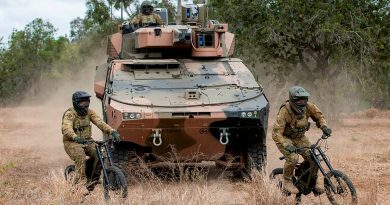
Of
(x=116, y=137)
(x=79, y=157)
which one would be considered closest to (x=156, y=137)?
(x=79, y=157)

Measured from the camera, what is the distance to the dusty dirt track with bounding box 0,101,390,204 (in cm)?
809

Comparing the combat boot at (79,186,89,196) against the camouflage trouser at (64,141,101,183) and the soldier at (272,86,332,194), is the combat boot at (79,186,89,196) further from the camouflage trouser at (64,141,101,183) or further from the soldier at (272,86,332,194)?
the soldier at (272,86,332,194)

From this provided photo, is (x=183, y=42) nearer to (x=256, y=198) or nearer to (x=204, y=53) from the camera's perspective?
(x=204, y=53)

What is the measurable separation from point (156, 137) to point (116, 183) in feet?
7.54

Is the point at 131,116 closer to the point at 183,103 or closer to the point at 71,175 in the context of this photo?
the point at 183,103

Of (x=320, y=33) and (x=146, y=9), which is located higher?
(x=146, y=9)

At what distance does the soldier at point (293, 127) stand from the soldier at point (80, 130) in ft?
6.53

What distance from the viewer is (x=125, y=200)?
308 inches

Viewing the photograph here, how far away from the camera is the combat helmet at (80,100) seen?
366 inches

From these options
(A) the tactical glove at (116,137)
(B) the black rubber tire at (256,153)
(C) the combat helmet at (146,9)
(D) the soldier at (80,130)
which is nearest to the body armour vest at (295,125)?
(A) the tactical glove at (116,137)

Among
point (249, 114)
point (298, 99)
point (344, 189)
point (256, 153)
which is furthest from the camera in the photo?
point (256, 153)

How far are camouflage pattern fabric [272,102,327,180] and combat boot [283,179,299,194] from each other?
5 cm

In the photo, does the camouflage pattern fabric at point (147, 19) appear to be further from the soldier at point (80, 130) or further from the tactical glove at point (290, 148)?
the tactical glove at point (290, 148)

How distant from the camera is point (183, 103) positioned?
1110cm
